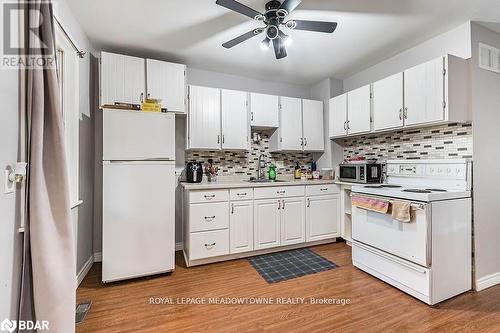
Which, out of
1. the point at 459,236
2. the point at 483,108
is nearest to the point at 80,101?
the point at 459,236

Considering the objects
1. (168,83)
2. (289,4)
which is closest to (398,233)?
(289,4)

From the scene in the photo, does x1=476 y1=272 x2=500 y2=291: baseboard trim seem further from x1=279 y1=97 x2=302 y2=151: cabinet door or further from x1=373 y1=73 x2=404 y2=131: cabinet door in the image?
x1=279 y1=97 x2=302 y2=151: cabinet door

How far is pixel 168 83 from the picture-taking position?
2.79 meters

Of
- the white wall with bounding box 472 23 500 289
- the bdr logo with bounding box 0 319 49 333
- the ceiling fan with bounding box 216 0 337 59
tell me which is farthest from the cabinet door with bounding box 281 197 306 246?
the bdr logo with bounding box 0 319 49 333

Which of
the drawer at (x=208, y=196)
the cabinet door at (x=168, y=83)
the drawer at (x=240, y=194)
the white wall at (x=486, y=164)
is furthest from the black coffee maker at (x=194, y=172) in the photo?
the white wall at (x=486, y=164)

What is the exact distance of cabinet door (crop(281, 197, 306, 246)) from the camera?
3.05m

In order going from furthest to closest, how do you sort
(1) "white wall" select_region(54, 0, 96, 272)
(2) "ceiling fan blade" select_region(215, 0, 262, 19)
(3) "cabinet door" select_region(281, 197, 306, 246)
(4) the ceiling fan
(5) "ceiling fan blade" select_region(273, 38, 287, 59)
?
(3) "cabinet door" select_region(281, 197, 306, 246), (1) "white wall" select_region(54, 0, 96, 272), (5) "ceiling fan blade" select_region(273, 38, 287, 59), (4) the ceiling fan, (2) "ceiling fan blade" select_region(215, 0, 262, 19)

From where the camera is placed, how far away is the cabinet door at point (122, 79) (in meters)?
2.52

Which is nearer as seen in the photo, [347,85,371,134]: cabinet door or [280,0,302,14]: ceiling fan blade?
[280,0,302,14]: ceiling fan blade

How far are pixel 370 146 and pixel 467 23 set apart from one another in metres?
1.56

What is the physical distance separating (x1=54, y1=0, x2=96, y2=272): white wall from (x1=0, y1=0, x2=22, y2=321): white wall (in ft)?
3.95

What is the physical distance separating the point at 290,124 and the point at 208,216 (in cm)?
181

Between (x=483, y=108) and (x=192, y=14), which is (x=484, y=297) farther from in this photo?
(x=192, y=14)

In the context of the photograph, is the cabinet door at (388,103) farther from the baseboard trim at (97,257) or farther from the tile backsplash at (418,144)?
the baseboard trim at (97,257)
